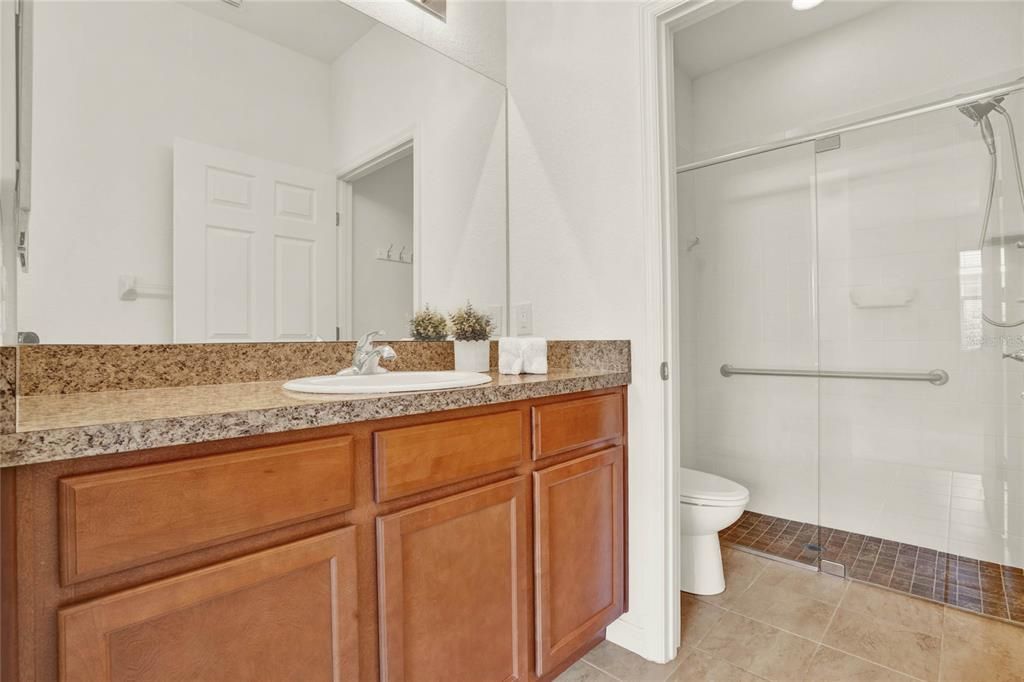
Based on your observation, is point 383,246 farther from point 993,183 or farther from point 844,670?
point 993,183

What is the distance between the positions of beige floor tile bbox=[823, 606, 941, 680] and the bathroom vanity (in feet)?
2.88

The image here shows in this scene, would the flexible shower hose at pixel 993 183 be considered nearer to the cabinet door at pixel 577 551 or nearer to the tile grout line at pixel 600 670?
the cabinet door at pixel 577 551

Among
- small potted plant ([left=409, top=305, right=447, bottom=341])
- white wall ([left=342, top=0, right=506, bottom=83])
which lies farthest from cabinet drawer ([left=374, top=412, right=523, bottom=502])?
white wall ([left=342, top=0, right=506, bottom=83])

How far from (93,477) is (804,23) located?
309 cm

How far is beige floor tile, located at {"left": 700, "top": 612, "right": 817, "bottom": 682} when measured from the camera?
1462mm

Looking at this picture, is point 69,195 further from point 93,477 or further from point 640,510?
point 640,510

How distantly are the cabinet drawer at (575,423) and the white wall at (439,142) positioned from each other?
0.62 m

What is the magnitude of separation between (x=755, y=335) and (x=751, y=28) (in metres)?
1.50

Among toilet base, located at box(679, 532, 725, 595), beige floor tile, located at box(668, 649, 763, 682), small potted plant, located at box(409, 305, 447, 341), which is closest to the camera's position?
beige floor tile, located at box(668, 649, 763, 682)

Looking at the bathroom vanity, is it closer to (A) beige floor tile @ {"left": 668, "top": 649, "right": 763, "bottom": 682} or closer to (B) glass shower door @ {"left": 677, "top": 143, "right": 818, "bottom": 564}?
(A) beige floor tile @ {"left": 668, "top": 649, "right": 763, "bottom": 682}

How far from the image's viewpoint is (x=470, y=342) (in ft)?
5.24

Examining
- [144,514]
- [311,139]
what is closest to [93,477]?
[144,514]

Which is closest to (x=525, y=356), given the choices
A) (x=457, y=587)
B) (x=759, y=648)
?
(x=457, y=587)

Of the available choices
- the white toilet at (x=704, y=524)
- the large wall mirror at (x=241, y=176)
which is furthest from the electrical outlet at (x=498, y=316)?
the white toilet at (x=704, y=524)
